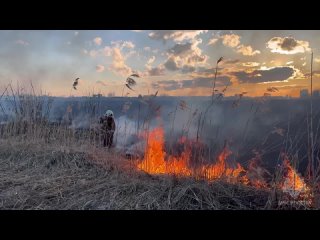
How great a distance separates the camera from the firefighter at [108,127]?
4.91m

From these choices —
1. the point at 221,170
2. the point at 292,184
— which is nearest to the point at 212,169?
the point at 221,170

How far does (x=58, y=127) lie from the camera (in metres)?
5.27

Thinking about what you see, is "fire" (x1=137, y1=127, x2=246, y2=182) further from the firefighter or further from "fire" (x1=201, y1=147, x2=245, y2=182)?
the firefighter

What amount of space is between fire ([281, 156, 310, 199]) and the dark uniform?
242cm

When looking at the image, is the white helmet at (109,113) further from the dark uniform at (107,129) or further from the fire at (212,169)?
the fire at (212,169)

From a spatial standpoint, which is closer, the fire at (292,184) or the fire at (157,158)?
the fire at (292,184)

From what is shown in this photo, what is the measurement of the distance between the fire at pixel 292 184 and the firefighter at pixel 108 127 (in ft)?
7.94

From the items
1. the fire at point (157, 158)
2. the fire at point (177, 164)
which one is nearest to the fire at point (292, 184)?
the fire at point (177, 164)

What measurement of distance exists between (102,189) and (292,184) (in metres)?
1.73

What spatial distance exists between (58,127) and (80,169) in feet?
4.99
